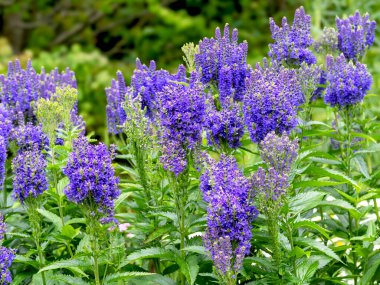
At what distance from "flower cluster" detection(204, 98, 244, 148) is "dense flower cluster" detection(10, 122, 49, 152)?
46.8 inches

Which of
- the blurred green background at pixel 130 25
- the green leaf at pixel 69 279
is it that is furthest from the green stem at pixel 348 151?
the blurred green background at pixel 130 25

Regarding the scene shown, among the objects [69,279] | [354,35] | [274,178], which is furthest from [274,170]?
[354,35]

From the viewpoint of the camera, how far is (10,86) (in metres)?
5.89

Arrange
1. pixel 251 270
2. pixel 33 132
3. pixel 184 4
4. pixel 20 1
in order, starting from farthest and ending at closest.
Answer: pixel 184 4
pixel 20 1
pixel 33 132
pixel 251 270

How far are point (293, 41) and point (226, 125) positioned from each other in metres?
1.03

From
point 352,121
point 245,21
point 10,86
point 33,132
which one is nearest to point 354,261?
point 352,121

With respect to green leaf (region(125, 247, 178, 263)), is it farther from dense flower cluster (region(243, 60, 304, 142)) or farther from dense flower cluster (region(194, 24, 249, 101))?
dense flower cluster (region(194, 24, 249, 101))

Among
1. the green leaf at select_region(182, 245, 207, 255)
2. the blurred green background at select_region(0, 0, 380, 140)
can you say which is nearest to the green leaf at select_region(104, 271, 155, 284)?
the green leaf at select_region(182, 245, 207, 255)

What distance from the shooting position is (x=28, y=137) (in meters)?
5.24

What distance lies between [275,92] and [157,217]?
1124 mm

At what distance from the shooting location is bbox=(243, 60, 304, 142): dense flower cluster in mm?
4473

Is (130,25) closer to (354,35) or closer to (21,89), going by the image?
(21,89)

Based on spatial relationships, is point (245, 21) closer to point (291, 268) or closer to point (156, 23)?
point (156, 23)

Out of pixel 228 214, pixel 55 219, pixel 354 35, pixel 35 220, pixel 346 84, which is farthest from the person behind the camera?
pixel 354 35
